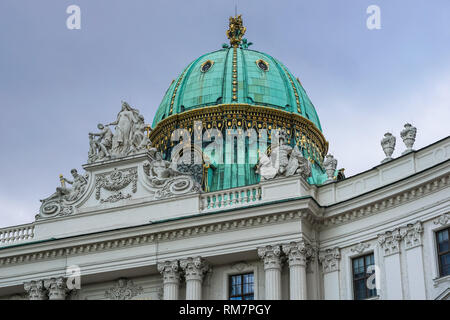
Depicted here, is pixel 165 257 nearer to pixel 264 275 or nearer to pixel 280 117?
pixel 264 275

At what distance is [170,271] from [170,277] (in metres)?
0.20

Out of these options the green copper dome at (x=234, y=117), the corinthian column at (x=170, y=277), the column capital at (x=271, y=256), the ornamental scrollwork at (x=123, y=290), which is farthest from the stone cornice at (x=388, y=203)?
the green copper dome at (x=234, y=117)

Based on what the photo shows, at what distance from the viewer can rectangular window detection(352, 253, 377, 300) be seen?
3067cm

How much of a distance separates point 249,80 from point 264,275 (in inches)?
505

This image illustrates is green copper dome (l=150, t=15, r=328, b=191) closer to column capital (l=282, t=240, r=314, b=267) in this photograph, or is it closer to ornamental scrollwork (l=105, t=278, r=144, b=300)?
ornamental scrollwork (l=105, t=278, r=144, b=300)

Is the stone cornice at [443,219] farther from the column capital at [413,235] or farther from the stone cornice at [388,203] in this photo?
the stone cornice at [388,203]

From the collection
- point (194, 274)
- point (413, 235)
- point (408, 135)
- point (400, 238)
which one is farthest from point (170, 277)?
point (408, 135)

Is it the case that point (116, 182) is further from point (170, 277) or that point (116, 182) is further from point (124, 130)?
point (170, 277)

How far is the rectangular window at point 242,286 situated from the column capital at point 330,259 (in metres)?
2.50

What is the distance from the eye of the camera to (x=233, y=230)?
107ft

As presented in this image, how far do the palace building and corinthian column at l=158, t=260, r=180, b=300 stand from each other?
3 centimetres

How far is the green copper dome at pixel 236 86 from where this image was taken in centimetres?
4219

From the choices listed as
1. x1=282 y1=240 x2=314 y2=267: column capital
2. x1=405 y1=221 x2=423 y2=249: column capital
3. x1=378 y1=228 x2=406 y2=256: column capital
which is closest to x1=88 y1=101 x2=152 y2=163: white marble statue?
x1=282 y1=240 x2=314 y2=267: column capital

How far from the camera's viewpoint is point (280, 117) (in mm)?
41844
